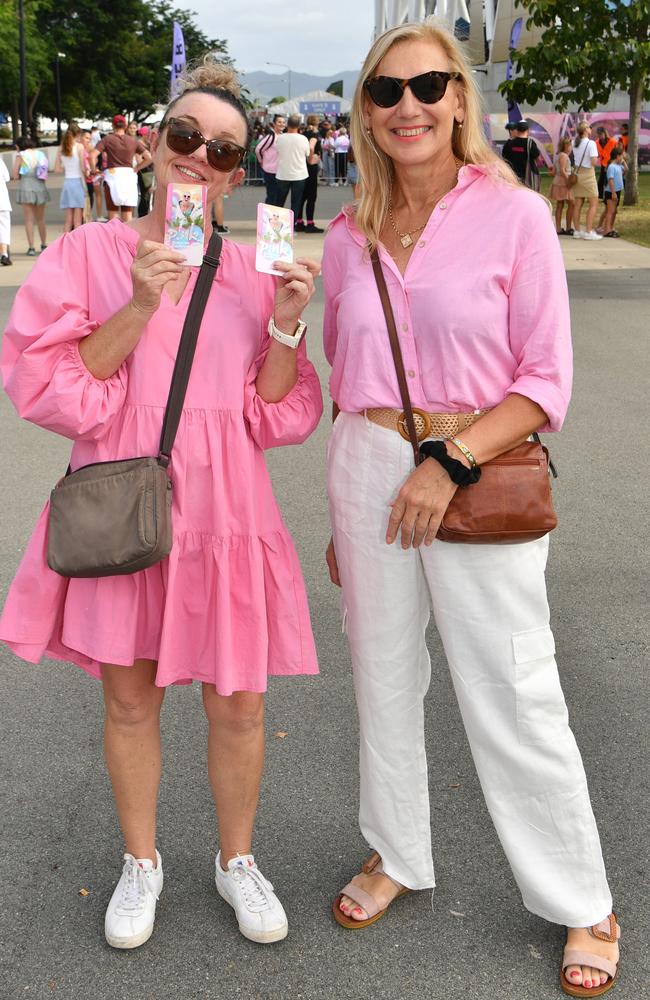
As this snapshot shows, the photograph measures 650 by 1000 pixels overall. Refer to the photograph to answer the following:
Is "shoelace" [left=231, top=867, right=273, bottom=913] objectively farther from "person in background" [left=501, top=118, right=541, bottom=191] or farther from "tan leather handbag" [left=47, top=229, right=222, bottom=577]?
"person in background" [left=501, top=118, right=541, bottom=191]

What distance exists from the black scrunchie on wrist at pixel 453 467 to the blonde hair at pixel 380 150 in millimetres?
506

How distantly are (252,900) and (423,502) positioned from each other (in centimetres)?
117

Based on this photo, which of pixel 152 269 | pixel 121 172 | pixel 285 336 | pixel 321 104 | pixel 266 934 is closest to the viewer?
pixel 152 269

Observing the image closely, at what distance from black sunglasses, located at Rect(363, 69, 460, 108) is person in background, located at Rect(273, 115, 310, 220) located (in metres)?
15.9

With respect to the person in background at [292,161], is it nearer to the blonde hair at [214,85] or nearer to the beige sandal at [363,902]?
the blonde hair at [214,85]

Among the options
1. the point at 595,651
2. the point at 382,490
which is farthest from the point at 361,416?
the point at 595,651

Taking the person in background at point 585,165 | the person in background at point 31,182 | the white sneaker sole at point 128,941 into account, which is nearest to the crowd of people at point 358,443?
the white sneaker sole at point 128,941

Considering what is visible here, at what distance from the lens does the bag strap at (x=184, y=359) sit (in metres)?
2.58

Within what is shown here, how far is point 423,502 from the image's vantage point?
251 cm

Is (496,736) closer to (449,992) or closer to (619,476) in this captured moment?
(449,992)

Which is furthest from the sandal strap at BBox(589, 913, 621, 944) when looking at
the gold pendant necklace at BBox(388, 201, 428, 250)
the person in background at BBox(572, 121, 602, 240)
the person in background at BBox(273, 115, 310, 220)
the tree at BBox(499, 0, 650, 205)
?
the tree at BBox(499, 0, 650, 205)

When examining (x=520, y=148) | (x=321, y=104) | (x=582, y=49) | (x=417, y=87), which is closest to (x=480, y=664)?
(x=417, y=87)

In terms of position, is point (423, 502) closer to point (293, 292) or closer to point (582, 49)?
point (293, 292)

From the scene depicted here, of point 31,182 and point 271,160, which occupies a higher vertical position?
point 271,160
